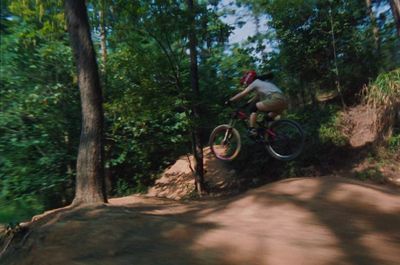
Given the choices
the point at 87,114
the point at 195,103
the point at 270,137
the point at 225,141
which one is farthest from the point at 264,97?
the point at 87,114

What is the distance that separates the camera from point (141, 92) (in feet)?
33.8

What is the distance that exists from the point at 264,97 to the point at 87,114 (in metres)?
3.47

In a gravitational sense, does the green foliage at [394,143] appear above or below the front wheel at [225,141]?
below

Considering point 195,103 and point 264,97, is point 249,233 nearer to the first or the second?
point 264,97

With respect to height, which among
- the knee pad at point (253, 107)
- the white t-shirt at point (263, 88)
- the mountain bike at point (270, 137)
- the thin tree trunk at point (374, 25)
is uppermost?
the thin tree trunk at point (374, 25)

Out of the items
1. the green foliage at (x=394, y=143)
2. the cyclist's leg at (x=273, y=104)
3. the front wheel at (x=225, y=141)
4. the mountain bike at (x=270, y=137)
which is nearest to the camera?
the cyclist's leg at (x=273, y=104)

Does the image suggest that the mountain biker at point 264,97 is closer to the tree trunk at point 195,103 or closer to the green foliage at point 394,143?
the tree trunk at point 195,103

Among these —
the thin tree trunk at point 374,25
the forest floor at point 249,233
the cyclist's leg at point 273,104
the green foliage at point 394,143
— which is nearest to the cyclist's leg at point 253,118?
the cyclist's leg at point 273,104

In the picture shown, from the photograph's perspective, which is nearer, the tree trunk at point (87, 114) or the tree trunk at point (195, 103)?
the tree trunk at point (87, 114)

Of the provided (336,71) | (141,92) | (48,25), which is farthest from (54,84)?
(336,71)

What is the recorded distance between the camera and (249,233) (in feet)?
12.2

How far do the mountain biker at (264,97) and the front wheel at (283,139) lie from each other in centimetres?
26

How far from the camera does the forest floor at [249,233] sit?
3246mm

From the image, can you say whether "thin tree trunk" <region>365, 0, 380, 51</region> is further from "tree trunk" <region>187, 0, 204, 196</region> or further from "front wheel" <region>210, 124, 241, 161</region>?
"front wheel" <region>210, 124, 241, 161</region>
